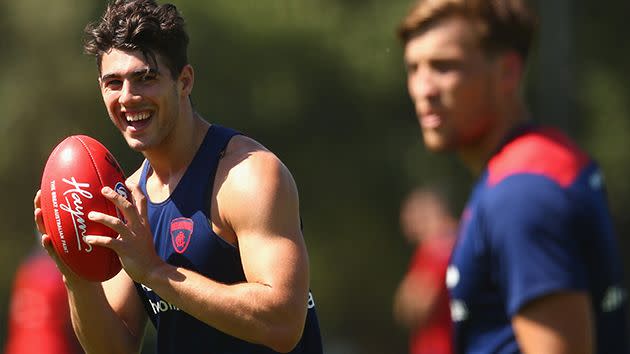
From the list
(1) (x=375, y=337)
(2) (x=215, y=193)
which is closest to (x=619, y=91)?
(1) (x=375, y=337)

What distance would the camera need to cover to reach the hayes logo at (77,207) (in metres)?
4.60

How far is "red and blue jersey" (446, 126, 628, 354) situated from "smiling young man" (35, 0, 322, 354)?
1.09m

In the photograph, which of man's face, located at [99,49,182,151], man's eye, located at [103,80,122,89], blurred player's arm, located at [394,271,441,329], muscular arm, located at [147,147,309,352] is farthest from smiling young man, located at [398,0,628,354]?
blurred player's arm, located at [394,271,441,329]

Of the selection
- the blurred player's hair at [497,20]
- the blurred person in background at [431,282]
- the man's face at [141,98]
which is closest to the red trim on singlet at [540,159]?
the blurred player's hair at [497,20]

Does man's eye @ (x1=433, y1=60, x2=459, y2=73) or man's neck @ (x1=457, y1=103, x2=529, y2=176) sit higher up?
man's eye @ (x1=433, y1=60, x2=459, y2=73)

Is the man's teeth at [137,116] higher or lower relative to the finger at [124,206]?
higher

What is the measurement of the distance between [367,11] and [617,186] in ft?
14.6

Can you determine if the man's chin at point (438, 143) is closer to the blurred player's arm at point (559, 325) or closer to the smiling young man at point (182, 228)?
the blurred player's arm at point (559, 325)

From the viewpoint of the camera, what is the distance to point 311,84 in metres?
18.1

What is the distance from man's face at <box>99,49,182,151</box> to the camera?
470 centimetres

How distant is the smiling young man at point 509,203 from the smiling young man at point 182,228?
1063 mm

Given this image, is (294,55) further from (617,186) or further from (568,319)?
(568,319)

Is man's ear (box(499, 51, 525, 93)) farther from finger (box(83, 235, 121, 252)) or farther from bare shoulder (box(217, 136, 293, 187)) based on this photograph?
finger (box(83, 235, 121, 252))

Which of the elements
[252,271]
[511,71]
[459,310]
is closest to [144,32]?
[252,271]
